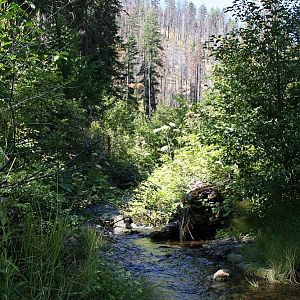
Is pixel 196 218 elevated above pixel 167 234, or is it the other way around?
pixel 196 218

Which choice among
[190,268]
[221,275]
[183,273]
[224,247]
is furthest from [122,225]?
[221,275]

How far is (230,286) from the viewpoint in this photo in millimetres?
5656

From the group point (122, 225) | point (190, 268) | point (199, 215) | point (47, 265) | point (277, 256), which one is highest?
point (47, 265)

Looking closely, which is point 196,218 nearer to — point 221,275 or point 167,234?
point 167,234

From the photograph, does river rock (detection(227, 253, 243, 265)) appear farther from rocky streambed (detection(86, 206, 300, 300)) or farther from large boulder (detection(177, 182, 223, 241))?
large boulder (detection(177, 182, 223, 241))

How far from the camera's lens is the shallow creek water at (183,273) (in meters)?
5.28

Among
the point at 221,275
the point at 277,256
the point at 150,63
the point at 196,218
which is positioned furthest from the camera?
the point at 150,63

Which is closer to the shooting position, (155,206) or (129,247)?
(129,247)

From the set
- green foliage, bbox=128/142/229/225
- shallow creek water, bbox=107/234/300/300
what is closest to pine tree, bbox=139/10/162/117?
green foliage, bbox=128/142/229/225

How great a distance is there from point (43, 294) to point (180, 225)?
7307mm

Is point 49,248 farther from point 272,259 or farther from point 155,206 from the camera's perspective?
point 155,206

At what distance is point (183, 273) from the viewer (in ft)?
21.2

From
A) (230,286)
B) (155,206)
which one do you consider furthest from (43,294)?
(155,206)

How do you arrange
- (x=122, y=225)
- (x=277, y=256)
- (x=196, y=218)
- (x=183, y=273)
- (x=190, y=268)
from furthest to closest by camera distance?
(x=122, y=225)
(x=196, y=218)
(x=190, y=268)
(x=183, y=273)
(x=277, y=256)
